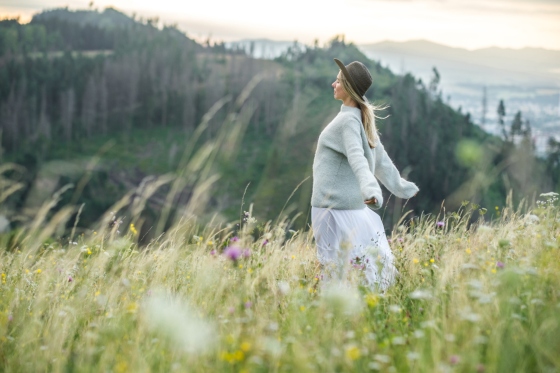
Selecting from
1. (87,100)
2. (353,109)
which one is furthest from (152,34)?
(353,109)

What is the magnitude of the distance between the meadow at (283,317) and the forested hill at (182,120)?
8107cm

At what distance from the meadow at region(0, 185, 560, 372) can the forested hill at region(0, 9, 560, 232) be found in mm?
81068

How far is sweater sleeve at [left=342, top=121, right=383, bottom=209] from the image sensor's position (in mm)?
3746

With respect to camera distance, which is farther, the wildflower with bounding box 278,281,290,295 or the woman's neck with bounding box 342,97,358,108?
the woman's neck with bounding box 342,97,358,108

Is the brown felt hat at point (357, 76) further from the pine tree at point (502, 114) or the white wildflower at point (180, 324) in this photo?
the pine tree at point (502, 114)

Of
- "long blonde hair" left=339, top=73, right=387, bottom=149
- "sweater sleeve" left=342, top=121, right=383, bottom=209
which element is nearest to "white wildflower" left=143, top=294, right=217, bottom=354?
"sweater sleeve" left=342, top=121, right=383, bottom=209

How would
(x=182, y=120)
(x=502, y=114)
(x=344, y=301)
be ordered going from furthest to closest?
1. (x=182, y=120)
2. (x=502, y=114)
3. (x=344, y=301)

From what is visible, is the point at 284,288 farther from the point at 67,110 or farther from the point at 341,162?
the point at 67,110

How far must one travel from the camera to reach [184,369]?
2.37 meters

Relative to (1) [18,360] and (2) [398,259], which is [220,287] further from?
(2) [398,259]

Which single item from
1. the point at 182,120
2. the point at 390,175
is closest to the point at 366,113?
the point at 390,175

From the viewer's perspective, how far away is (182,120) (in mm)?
125625

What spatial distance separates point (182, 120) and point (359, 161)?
12451 centimetres

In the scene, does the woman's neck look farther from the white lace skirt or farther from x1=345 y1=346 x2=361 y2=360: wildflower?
x1=345 y1=346 x2=361 y2=360: wildflower
